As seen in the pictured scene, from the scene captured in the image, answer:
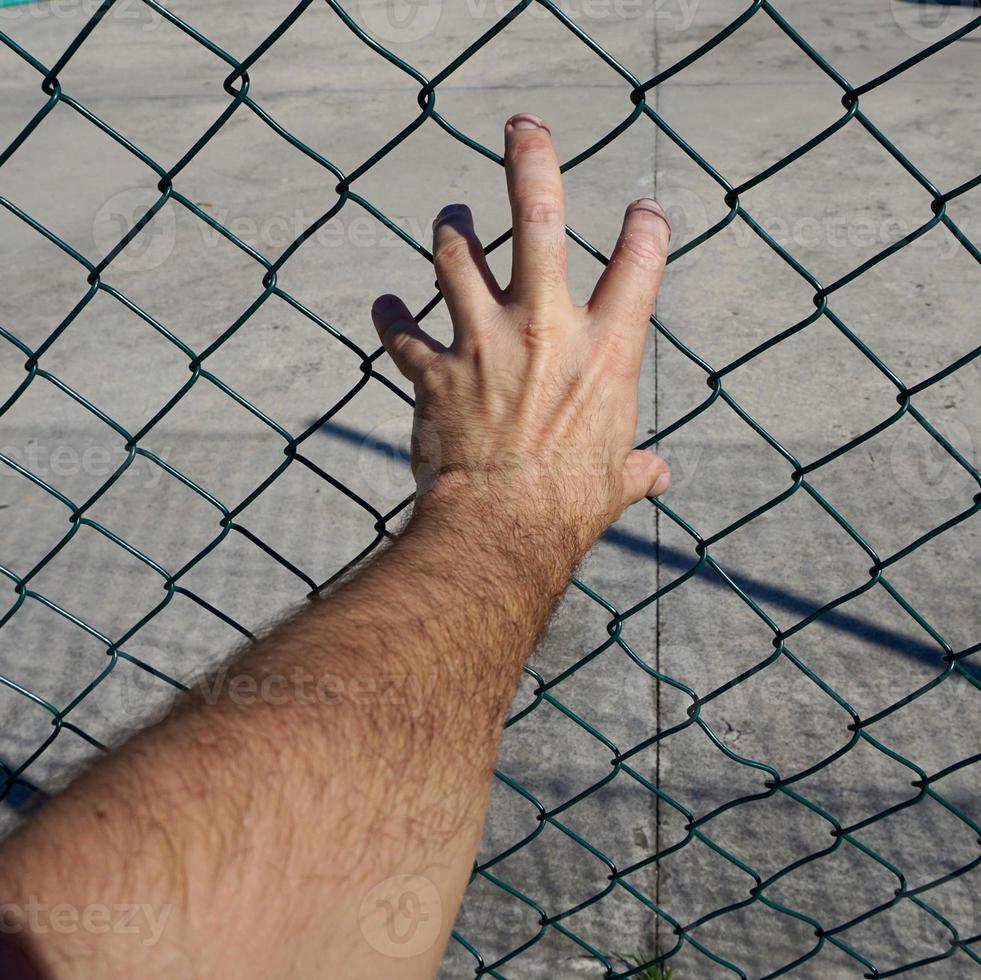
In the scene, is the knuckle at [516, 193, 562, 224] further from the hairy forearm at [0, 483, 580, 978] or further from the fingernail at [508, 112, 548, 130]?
the hairy forearm at [0, 483, 580, 978]

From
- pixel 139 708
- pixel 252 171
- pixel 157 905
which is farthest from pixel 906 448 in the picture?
pixel 252 171

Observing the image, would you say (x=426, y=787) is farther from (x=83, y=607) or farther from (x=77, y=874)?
(x=83, y=607)

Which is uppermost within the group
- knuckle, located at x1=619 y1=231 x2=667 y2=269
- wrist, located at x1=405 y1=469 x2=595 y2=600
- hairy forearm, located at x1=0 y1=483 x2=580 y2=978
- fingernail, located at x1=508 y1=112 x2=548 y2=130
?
fingernail, located at x1=508 y1=112 x2=548 y2=130

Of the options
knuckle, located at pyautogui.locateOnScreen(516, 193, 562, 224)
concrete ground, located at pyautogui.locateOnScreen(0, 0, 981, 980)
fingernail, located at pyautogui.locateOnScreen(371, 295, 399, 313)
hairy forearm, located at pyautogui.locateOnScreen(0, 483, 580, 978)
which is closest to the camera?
hairy forearm, located at pyautogui.locateOnScreen(0, 483, 580, 978)

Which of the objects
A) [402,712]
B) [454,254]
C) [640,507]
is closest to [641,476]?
[454,254]

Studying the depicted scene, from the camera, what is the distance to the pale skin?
0.83 metres

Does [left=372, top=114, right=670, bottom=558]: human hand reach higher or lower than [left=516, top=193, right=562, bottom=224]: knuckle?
lower

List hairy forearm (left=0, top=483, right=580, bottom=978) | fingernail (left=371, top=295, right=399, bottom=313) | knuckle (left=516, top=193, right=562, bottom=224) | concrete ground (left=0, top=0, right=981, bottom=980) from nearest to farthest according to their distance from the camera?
hairy forearm (left=0, top=483, right=580, bottom=978)
knuckle (left=516, top=193, right=562, bottom=224)
fingernail (left=371, top=295, right=399, bottom=313)
concrete ground (left=0, top=0, right=981, bottom=980)

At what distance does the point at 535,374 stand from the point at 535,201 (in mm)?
192

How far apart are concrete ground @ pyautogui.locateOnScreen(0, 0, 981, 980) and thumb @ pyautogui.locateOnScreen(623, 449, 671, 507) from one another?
1.44 feet

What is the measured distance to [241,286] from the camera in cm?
478

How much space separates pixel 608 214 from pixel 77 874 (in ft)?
15.7

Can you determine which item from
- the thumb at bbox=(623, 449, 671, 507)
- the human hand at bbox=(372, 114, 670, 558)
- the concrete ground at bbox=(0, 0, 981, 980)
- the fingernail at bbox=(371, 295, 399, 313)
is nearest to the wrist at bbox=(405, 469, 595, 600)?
the human hand at bbox=(372, 114, 670, 558)

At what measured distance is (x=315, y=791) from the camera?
3.00 feet
